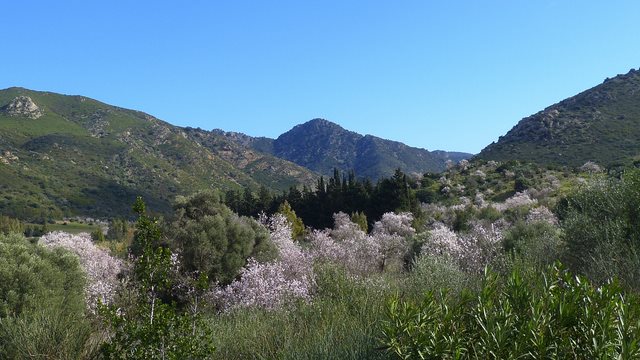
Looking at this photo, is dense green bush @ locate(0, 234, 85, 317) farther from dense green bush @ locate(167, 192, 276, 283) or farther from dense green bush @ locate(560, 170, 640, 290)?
dense green bush @ locate(560, 170, 640, 290)

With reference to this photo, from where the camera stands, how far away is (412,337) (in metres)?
5.09

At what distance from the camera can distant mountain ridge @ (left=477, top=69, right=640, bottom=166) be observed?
8981 centimetres

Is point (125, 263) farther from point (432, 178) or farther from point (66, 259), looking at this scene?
point (432, 178)

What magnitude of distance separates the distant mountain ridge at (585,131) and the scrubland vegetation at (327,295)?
6683 cm

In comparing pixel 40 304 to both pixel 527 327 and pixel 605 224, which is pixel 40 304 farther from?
pixel 605 224

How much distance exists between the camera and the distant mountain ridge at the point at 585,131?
295 feet

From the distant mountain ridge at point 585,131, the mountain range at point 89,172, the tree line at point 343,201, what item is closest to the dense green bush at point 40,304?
the tree line at point 343,201

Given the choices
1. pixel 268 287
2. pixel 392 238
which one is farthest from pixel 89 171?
pixel 268 287

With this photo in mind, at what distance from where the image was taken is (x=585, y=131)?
101 metres

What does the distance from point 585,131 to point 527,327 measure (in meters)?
110

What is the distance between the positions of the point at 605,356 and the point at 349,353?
3.56 meters

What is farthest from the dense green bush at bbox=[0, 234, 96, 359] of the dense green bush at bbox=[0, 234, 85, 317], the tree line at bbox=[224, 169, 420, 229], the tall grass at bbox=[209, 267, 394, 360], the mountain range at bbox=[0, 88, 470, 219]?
the mountain range at bbox=[0, 88, 470, 219]

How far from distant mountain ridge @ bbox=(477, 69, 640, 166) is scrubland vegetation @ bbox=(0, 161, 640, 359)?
6683 centimetres

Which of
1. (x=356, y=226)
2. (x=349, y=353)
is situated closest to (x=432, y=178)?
(x=356, y=226)
